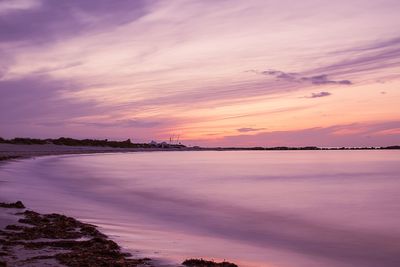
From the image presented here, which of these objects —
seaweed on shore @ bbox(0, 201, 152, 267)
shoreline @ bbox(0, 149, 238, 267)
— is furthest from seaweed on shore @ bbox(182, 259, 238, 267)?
seaweed on shore @ bbox(0, 201, 152, 267)

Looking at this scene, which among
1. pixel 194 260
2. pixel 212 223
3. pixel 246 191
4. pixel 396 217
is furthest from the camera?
pixel 246 191

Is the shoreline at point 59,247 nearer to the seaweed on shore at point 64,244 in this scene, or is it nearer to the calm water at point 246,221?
the seaweed on shore at point 64,244

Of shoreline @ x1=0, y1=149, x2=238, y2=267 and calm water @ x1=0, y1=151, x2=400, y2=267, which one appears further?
calm water @ x1=0, y1=151, x2=400, y2=267

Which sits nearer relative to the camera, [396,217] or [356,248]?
[356,248]

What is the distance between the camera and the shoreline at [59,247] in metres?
6.22

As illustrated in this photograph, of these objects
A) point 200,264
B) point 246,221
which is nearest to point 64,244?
point 200,264

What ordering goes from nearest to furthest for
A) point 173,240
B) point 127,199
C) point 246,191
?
point 173,240 < point 127,199 < point 246,191

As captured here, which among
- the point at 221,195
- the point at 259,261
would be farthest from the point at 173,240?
the point at 221,195

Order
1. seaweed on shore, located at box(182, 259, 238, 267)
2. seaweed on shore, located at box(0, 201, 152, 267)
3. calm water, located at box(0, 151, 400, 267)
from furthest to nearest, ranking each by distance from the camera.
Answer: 1. calm water, located at box(0, 151, 400, 267)
2. seaweed on shore, located at box(182, 259, 238, 267)
3. seaweed on shore, located at box(0, 201, 152, 267)

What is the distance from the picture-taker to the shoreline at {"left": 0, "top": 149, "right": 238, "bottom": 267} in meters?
6.22

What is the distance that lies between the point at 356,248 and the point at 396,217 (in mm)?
5268

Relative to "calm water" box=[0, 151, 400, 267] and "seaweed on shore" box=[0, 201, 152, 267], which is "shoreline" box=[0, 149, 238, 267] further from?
"calm water" box=[0, 151, 400, 267]

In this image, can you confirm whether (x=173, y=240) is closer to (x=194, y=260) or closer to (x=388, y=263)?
(x=194, y=260)

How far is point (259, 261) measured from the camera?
24.7 feet
